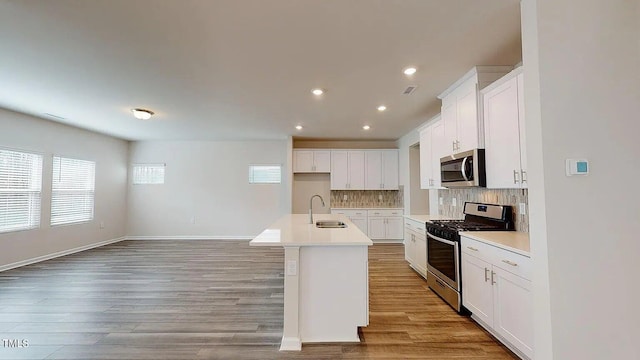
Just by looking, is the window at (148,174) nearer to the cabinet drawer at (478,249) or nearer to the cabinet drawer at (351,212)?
the cabinet drawer at (351,212)

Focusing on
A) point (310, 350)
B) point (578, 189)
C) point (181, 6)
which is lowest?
point (310, 350)

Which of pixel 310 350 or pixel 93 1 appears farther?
pixel 310 350

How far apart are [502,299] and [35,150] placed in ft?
22.8

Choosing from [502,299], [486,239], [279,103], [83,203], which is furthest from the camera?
[83,203]

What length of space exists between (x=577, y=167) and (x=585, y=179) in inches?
3.7

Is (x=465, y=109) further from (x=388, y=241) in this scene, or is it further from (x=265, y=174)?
(x=265, y=174)

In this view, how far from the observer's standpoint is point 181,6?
1912 millimetres

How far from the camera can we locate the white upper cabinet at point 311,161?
6.66 meters

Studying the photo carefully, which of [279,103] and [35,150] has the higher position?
[279,103]

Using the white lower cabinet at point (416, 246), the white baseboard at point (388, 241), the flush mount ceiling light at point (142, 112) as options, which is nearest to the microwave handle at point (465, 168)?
the white lower cabinet at point (416, 246)

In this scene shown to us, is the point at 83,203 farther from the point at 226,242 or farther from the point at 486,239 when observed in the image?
the point at 486,239

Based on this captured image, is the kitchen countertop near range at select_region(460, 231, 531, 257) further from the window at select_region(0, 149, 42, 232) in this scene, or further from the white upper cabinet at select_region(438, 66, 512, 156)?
the window at select_region(0, 149, 42, 232)

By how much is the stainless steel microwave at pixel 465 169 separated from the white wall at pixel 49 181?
6517 mm

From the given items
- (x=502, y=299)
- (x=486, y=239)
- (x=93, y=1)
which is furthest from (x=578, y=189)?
(x=93, y=1)
